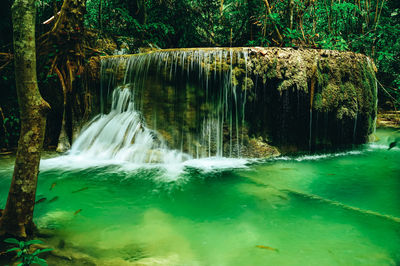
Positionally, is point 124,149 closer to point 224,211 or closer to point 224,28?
point 224,211

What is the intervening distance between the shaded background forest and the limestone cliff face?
5.05ft

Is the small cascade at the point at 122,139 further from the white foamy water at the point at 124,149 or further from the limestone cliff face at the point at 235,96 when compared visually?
the limestone cliff face at the point at 235,96

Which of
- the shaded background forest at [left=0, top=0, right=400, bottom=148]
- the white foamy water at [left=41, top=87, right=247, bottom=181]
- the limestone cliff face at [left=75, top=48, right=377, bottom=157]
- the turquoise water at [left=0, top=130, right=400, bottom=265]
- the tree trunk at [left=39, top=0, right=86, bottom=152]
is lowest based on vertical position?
the turquoise water at [left=0, top=130, right=400, bottom=265]

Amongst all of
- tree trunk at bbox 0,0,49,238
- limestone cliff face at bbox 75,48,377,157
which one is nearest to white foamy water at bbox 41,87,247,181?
limestone cliff face at bbox 75,48,377,157

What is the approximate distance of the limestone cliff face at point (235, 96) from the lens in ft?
18.0

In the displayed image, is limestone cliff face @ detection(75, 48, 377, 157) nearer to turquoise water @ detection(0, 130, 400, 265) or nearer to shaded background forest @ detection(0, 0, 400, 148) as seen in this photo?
turquoise water @ detection(0, 130, 400, 265)

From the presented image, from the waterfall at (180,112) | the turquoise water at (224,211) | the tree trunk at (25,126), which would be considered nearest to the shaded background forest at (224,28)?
the waterfall at (180,112)

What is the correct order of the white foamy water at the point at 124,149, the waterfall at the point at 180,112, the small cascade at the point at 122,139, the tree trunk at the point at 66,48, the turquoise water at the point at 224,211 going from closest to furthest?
the turquoise water at the point at 224,211, the white foamy water at the point at 124,149, the small cascade at the point at 122,139, the waterfall at the point at 180,112, the tree trunk at the point at 66,48

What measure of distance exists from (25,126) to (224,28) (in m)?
11.1

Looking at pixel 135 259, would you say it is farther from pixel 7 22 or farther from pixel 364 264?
pixel 7 22

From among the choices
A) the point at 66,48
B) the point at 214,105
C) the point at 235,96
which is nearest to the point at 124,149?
the point at 214,105

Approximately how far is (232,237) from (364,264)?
1.15 m

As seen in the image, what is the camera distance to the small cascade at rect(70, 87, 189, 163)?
17.5 feet

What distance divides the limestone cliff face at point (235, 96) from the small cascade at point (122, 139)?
227 millimetres
